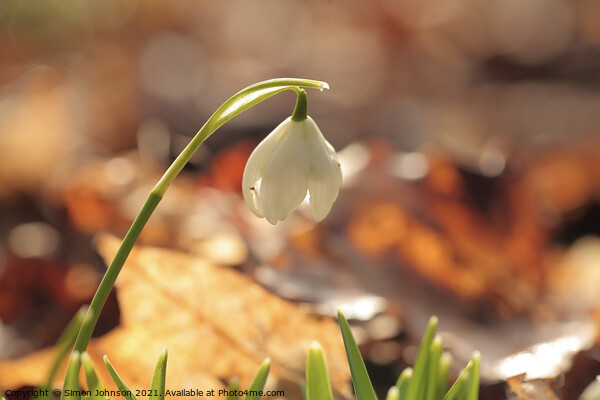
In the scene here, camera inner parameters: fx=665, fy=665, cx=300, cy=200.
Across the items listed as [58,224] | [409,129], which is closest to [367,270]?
[58,224]

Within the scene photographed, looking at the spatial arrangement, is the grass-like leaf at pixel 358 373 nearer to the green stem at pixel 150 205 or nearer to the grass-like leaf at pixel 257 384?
the grass-like leaf at pixel 257 384

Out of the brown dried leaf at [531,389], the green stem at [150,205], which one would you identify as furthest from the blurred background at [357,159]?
the green stem at [150,205]

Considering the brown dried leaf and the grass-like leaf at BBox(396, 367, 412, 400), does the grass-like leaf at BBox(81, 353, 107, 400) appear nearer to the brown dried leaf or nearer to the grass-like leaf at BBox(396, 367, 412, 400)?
the grass-like leaf at BBox(396, 367, 412, 400)

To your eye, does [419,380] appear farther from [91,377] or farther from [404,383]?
[91,377]

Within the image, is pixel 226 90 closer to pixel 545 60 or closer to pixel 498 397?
pixel 545 60

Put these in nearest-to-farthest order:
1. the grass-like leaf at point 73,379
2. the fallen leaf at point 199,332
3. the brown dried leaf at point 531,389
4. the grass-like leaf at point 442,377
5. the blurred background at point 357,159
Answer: the grass-like leaf at point 73,379
the grass-like leaf at point 442,377
the brown dried leaf at point 531,389
the fallen leaf at point 199,332
the blurred background at point 357,159

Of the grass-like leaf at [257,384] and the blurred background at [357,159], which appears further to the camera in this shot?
the blurred background at [357,159]
